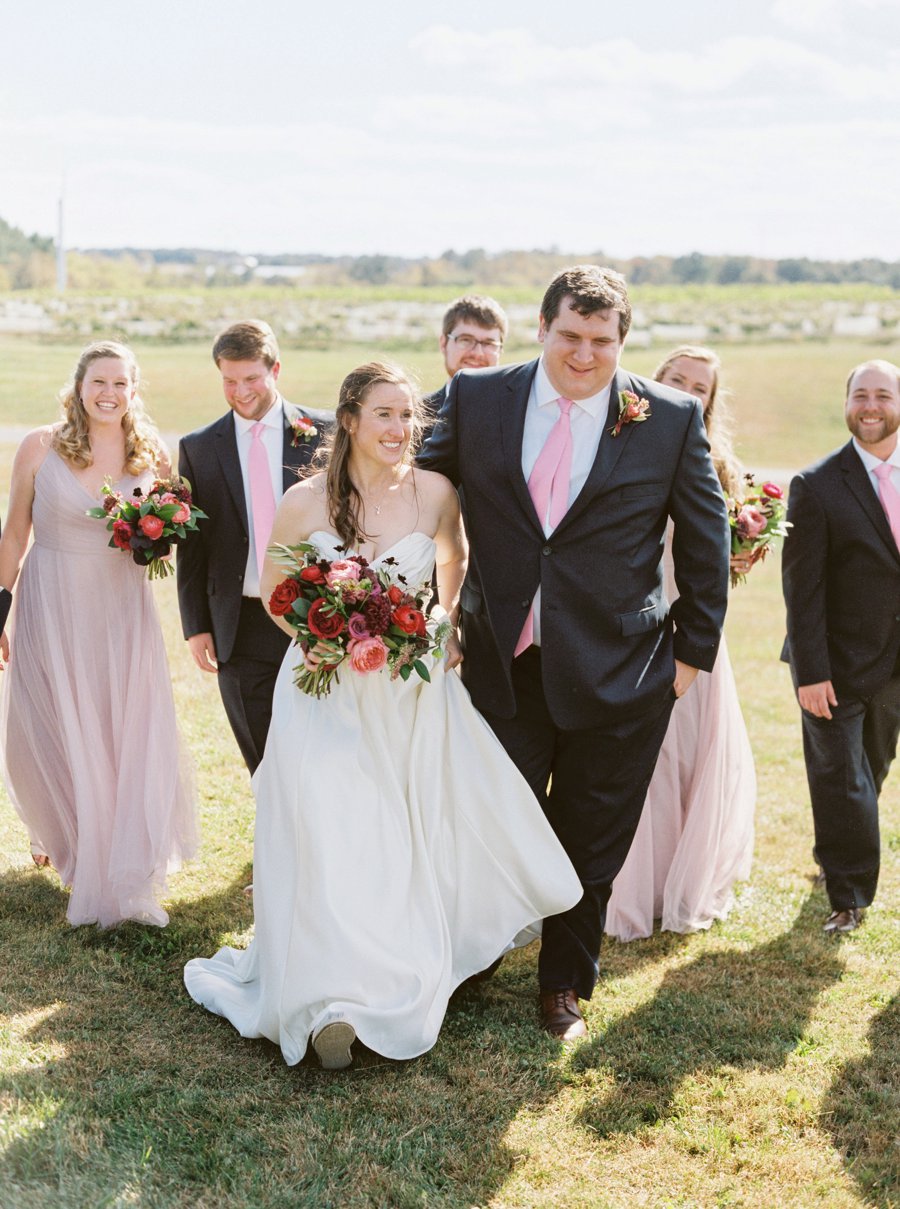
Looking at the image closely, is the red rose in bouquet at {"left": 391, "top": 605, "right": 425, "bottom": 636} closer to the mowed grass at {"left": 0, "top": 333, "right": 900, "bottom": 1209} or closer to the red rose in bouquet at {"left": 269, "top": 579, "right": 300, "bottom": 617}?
the red rose in bouquet at {"left": 269, "top": 579, "right": 300, "bottom": 617}

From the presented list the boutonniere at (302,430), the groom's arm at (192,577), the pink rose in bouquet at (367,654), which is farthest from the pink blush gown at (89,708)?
the pink rose in bouquet at (367,654)

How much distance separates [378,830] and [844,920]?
270 centimetres

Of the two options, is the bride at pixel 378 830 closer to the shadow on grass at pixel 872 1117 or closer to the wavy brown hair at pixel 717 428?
the shadow on grass at pixel 872 1117

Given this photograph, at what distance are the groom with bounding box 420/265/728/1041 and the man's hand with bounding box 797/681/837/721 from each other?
1.32 meters

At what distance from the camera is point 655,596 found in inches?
187

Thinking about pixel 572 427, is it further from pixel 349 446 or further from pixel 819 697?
pixel 819 697

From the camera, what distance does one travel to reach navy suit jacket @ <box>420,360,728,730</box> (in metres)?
4.56

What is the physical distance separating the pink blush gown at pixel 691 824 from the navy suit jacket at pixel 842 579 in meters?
0.42

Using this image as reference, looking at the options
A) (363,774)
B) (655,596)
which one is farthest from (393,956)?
(655,596)

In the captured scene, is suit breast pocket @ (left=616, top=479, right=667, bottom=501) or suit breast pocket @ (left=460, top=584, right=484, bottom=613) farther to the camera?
suit breast pocket @ (left=460, top=584, right=484, bottom=613)

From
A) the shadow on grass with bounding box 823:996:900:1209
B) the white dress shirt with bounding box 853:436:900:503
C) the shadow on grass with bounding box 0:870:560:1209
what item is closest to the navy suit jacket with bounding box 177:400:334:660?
the shadow on grass with bounding box 0:870:560:1209

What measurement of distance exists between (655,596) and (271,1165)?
2.35 metres

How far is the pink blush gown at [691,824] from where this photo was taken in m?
5.89

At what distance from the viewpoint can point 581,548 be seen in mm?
4559
